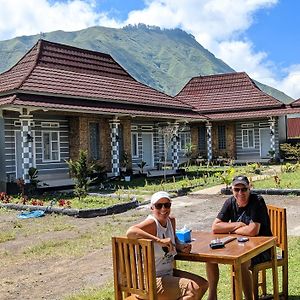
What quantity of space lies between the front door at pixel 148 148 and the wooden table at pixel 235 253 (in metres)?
21.6

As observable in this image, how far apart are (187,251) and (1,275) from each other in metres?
4.02

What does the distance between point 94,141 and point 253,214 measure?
1771cm

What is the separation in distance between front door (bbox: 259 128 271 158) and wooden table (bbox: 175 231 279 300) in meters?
29.0

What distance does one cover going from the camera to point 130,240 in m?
4.31

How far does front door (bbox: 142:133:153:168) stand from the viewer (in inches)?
1058

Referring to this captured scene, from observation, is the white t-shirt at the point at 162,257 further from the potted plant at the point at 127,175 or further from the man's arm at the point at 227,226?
the potted plant at the point at 127,175

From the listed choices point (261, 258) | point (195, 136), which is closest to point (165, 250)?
point (261, 258)

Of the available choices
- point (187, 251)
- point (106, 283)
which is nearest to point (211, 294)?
point (187, 251)

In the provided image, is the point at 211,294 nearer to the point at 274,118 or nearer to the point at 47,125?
the point at 47,125

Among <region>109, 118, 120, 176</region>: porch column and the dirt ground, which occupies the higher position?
<region>109, 118, 120, 176</region>: porch column

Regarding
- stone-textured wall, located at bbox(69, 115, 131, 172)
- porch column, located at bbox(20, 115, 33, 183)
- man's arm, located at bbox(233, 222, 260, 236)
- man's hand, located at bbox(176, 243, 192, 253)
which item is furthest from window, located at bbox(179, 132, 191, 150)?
man's hand, located at bbox(176, 243, 192, 253)

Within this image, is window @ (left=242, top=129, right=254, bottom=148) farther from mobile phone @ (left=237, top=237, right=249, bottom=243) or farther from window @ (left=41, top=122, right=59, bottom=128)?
mobile phone @ (left=237, top=237, right=249, bottom=243)

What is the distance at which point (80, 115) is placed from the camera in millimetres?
21422

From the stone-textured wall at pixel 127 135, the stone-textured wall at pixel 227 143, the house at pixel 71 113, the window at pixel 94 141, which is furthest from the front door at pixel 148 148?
the stone-textured wall at pixel 227 143
